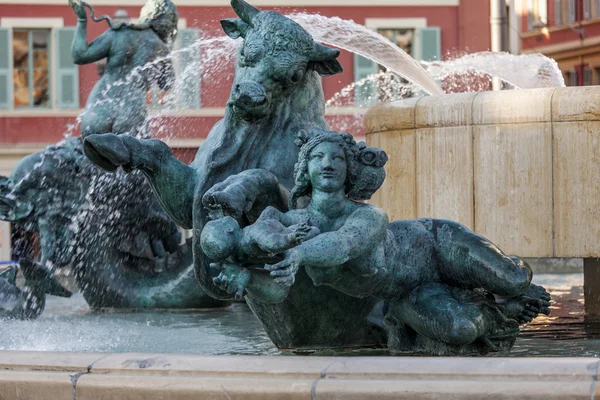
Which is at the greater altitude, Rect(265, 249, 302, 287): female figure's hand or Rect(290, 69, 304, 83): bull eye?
Rect(290, 69, 304, 83): bull eye

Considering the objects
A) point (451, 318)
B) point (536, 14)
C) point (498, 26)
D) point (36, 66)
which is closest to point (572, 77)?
point (536, 14)

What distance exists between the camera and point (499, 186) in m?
6.12

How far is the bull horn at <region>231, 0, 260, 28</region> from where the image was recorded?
14.4ft

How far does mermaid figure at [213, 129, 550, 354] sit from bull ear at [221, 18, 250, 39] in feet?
1.89

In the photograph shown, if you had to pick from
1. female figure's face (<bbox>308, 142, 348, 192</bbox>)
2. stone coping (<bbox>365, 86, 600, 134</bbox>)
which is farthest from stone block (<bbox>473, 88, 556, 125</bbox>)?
female figure's face (<bbox>308, 142, 348, 192</bbox>)

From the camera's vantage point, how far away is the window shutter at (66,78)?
30.0m

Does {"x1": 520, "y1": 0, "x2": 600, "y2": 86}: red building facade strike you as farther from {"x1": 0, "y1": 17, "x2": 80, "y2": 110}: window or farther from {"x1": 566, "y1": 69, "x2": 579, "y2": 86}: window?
{"x1": 0, "y1": 17, "x2": 80, "y2": 110}: window

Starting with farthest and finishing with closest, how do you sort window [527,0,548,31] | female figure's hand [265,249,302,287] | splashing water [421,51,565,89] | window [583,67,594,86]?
window [527,0,548,31] → window [583,67,594,86] → splashing water [421,51,565,89] → female figure's hand [265,249,302,287]

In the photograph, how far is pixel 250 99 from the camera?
4246 mm

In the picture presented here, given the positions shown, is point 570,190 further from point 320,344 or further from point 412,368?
point 412,368

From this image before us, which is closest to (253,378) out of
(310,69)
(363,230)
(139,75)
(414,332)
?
(363,230)

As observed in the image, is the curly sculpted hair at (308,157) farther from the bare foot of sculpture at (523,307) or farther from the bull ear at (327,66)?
the bare foot of sculpture at (523,307)

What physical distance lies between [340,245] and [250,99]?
→ 72cm

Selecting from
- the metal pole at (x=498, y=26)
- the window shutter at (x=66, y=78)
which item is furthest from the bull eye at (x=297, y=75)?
the window shutter at (x=66, y=78)
